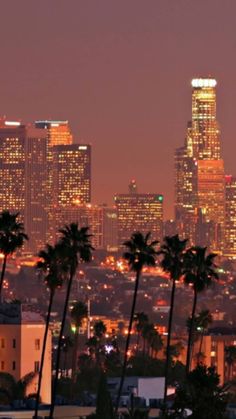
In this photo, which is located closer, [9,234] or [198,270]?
[9,234]

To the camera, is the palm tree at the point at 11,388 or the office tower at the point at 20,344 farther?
the office tower at the point at 20,344

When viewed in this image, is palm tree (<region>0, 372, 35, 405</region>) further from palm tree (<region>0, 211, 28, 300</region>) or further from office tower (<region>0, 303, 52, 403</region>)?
office tower (<region>0, 303, 52, 403</region>)

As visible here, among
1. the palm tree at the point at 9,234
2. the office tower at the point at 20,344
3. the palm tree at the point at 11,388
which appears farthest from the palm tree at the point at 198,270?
the office tower at the point at 20,344

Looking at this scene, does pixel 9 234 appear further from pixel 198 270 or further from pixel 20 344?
pixel 20 344

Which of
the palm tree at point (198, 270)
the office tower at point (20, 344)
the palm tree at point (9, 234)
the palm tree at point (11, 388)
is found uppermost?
the palm tree at point (9, 234)

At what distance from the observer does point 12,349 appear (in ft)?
558

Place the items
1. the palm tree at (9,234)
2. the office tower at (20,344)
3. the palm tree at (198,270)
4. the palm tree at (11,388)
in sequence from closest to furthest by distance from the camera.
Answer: the palm tree at (9,234)
the palm tree at (198,270)
the palm tree at (11,388)
the office tower at (20,344)

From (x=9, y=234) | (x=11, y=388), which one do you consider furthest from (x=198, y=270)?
(x=11, y=388)

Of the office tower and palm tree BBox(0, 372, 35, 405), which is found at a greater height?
the office tower

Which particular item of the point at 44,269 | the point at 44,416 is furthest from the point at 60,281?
the point at 44,416

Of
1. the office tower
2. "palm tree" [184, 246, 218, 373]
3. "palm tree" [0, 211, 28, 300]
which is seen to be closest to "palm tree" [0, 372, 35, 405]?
"palm tree" [184, 246, 218, 373]

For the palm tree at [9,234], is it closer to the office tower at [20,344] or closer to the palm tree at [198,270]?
the palm tree at [198,270]

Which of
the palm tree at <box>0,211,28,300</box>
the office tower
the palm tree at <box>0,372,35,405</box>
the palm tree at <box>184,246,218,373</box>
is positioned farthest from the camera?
the office tower

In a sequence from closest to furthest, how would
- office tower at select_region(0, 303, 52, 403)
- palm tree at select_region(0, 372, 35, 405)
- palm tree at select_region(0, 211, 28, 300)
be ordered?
palm tree at select_region(0, 211, 28, 300)
palm tree at select_region(0, 372, 35, 405)
office tower at select_region(0, 303, 52, 403)
